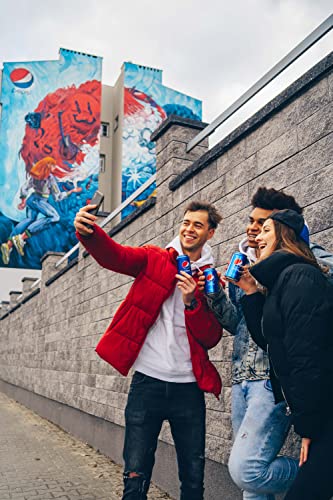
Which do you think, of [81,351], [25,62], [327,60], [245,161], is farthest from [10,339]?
[25,62]

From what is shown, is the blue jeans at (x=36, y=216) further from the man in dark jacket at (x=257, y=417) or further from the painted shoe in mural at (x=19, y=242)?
the man in dark jacket at (x=257, y=417)

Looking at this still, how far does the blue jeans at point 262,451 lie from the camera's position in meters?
2.66

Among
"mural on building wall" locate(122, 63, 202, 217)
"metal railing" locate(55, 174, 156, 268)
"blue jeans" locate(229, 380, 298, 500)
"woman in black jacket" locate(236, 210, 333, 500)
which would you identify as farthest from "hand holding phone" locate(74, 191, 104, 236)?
"mural on building wall" locate(122, 63, 202, 217)

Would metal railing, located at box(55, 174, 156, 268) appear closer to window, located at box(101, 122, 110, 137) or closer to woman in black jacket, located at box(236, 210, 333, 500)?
woman in black jacket, located at box(236, 210, 333, 500)

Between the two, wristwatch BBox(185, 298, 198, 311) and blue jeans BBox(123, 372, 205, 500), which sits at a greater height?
wristwatch BBox(185, 298, 198, 311)

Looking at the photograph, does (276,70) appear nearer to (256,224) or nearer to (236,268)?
(256,224)

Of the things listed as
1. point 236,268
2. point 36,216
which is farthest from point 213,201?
point 36,216

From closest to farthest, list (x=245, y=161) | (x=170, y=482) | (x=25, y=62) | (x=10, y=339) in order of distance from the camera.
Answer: (x=245, y=161), (x=170, y=482), (x=10, y=339), (x=25, y=62)

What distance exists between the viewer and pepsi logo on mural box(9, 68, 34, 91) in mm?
33969

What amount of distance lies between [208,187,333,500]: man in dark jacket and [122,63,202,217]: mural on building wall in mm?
32806

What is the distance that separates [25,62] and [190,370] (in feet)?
116

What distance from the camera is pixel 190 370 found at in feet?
10.5

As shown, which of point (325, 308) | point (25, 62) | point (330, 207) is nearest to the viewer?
point (325, 308)

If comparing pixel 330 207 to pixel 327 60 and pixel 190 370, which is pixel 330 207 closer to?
pixel 327 60
